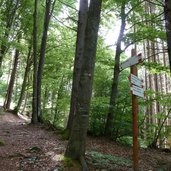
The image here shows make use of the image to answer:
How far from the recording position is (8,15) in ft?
55.3

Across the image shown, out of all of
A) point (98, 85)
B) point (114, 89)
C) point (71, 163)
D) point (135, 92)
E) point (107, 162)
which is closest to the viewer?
point (135, 92)

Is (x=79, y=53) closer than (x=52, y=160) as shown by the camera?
No

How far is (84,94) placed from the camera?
5.62 m

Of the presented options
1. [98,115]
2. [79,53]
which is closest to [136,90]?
[79,53]

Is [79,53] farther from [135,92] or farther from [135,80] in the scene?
[135,92]

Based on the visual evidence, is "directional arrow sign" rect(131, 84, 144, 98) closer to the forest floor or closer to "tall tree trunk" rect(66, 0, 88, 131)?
the forest floor

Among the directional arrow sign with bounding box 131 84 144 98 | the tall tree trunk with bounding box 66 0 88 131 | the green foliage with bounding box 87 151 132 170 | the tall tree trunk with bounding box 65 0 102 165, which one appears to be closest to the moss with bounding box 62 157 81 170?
the tall tree trunk with bounding box 65 0 102 165

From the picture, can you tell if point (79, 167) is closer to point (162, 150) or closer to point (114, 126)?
point (114, 126)

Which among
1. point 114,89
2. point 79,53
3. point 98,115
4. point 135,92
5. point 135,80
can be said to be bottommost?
point 98,115

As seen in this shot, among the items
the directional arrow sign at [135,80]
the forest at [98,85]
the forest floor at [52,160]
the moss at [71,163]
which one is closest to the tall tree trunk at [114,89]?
the forest at [98,85]

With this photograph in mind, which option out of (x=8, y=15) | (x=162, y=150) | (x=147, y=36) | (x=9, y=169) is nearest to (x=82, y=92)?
(x=9, y=169)

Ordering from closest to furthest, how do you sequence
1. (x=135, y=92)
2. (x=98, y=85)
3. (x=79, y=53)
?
(x=135, y=92) → (x=79, y=53) → (x=98, y=85)

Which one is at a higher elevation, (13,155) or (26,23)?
(26,23)

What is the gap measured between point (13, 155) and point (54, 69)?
593 inches
